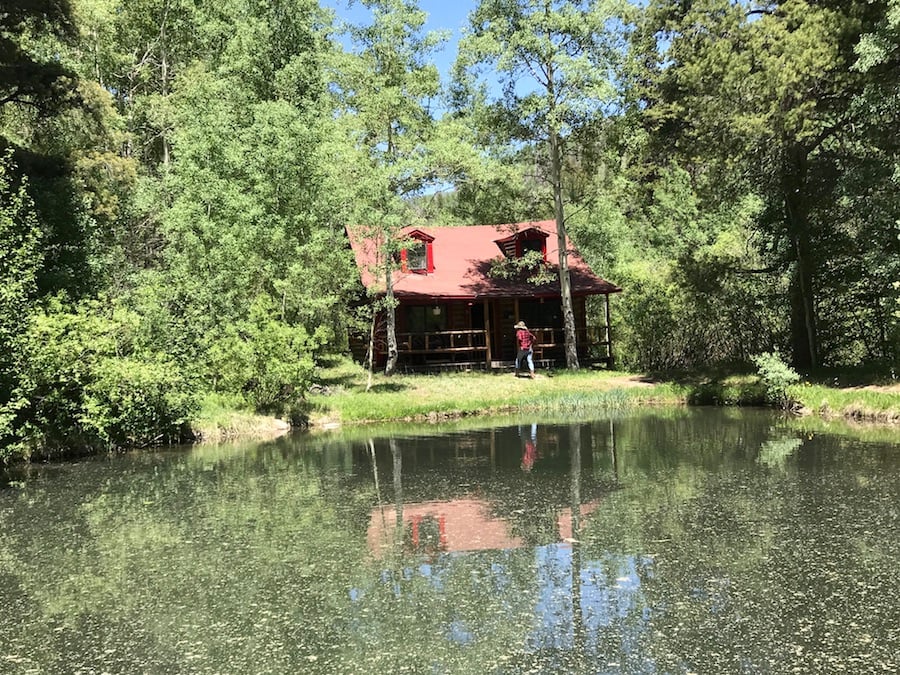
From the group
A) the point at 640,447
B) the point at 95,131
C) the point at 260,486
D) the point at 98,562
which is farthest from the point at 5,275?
the point at 640,447

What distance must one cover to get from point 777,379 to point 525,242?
12.7 meters

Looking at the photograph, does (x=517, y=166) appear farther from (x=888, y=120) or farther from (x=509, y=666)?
(x=509, y=666)

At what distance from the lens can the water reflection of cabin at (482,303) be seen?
79.8 feet

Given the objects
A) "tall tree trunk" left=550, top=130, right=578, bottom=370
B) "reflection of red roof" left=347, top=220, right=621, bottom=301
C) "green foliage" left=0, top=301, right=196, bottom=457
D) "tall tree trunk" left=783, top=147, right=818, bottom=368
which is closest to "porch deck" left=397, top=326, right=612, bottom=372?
"tall tree trunk" left=550, top=130, right=578, bottom=370

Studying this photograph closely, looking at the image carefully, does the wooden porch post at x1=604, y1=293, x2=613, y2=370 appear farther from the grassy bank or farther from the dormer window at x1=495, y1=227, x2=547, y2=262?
the grassy bank

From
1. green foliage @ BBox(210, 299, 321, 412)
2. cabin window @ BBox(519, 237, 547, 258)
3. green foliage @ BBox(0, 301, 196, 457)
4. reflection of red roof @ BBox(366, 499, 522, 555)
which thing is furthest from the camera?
cabin window @ BBox(519, 237, 547, 258)

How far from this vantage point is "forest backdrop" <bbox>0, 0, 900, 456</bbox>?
13.8 meters

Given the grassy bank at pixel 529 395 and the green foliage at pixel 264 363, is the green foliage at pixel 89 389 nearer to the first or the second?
the green foliage at pixel 264 363

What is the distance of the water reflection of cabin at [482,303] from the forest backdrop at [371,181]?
4.18 ft

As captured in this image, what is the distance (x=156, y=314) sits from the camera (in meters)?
15.1

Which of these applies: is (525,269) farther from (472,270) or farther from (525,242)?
(472,270)

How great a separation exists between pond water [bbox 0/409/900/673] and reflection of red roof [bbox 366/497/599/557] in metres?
0.04

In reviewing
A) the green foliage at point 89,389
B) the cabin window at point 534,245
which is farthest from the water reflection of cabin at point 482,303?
the green foliage at point 89,389

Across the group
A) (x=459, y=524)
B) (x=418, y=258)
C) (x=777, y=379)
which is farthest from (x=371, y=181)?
(x=459, y=524)
